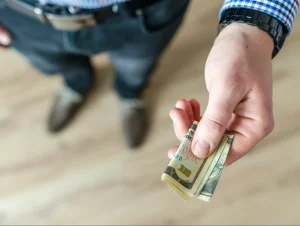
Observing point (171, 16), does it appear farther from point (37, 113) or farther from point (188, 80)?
point (37, 113)

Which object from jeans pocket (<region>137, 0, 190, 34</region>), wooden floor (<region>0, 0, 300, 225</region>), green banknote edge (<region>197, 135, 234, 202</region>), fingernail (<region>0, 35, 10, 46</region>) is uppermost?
jeans pocket (<region>137, 0, 190, 34</region>)

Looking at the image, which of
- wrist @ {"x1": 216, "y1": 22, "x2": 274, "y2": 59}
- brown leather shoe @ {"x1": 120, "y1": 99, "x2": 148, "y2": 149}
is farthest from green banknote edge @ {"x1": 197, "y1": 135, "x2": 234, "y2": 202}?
brown leather shoe @ {"x1": 120, "y1": 99, "x2": 148, "y2": 149}

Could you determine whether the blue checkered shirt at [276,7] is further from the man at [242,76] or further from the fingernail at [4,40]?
the fingernail at [4,40]

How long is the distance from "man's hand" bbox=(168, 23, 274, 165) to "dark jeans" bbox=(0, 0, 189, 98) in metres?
0.24

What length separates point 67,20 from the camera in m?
0.60

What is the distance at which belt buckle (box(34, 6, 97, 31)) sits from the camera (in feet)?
1.93

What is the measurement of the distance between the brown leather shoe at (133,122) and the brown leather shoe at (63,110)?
16 cm

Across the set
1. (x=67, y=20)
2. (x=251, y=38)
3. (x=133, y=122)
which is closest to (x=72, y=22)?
(x=67, y=20)

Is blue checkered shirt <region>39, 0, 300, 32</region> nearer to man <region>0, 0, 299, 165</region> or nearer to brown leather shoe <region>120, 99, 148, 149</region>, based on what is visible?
man <region>0, 0, 299, 165</region>

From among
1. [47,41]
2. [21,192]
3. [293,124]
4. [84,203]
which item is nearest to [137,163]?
[84,203]

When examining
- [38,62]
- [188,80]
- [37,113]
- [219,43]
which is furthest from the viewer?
[37,113]

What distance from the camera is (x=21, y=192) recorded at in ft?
3.31

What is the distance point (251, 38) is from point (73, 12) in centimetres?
32

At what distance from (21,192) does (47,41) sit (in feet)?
1.71
